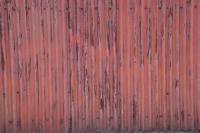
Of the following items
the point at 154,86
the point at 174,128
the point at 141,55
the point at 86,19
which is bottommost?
the point at 174,128

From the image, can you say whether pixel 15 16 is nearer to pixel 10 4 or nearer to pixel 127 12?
pixel 10 4

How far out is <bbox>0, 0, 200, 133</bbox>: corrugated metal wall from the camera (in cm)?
733

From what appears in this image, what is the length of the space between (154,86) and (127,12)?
51.6 inches

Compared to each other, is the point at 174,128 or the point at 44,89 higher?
the point at 44,89

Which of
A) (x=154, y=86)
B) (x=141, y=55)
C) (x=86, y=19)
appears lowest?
(x=154, y=86)

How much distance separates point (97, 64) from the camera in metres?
7.42

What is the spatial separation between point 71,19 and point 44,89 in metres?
1.23

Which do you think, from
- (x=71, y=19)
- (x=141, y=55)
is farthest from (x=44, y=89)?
(x=141, y=55)

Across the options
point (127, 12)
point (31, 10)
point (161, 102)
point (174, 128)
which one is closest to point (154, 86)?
point (161, 102)

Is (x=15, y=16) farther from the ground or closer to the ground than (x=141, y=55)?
farther from the ground

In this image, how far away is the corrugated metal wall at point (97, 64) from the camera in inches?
289

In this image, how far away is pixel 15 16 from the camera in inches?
288

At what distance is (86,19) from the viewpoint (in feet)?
24.1

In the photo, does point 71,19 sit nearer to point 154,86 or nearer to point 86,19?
point 86,19
